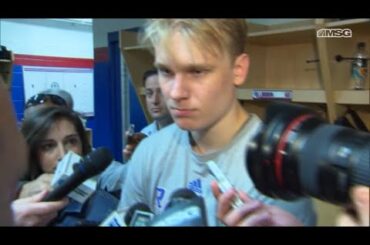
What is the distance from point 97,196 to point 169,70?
0.96 feet

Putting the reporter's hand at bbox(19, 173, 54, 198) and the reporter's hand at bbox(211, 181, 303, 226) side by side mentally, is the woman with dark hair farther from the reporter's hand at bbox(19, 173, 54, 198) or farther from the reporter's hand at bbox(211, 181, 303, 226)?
the reporter's hand at bbox(211, 181, 303, 226)

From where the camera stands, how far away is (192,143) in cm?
77

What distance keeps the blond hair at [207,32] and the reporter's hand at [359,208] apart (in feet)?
1.12

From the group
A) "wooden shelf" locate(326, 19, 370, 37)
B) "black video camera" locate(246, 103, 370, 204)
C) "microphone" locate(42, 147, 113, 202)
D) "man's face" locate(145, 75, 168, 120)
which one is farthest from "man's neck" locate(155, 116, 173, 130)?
"wooden shelf" locate(326, 19, 370, 37)

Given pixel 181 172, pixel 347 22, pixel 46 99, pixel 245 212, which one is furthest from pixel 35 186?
pixel 347 22

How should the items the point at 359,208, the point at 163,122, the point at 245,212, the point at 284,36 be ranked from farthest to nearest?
the point at 284,36, the point at 163,122, the point at 245,212, the point at 359,208

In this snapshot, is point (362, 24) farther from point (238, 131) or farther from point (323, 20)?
point (238, 131)

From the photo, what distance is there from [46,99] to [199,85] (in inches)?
13.5

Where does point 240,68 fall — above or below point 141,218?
above

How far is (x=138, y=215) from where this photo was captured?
0.79 m

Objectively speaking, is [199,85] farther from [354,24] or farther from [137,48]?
[354,24]

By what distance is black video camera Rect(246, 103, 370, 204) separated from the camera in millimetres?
515

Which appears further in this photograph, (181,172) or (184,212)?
(181,172)
